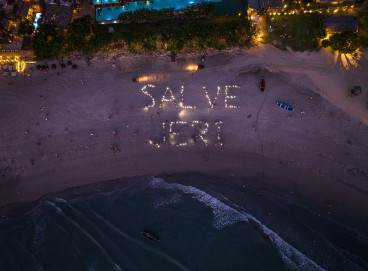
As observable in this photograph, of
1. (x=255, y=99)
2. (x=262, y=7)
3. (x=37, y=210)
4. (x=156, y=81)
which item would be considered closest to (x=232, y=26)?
(x=262, y=7)

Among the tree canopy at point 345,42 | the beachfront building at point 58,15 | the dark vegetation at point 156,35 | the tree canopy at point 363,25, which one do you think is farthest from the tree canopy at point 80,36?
the tree canopy at point 363,25

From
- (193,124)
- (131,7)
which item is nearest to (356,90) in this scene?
(193,124)

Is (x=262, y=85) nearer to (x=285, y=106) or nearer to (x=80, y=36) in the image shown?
(x=285, y=106)

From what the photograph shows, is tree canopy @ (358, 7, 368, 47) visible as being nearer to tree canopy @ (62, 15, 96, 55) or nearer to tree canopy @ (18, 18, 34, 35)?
tree canopy @ (62, 15, 96, 55)

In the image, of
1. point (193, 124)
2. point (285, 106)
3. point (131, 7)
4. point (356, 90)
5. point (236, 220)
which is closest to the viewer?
point (236, 220)

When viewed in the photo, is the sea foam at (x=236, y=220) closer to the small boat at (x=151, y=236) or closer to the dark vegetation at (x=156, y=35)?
the small boat at (x=151, y=236)

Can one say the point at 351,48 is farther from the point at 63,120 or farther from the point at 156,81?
the point at 63,120

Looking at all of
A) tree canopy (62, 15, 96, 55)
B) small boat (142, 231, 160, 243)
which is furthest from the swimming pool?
small boat (142, 231, 160, 243)
